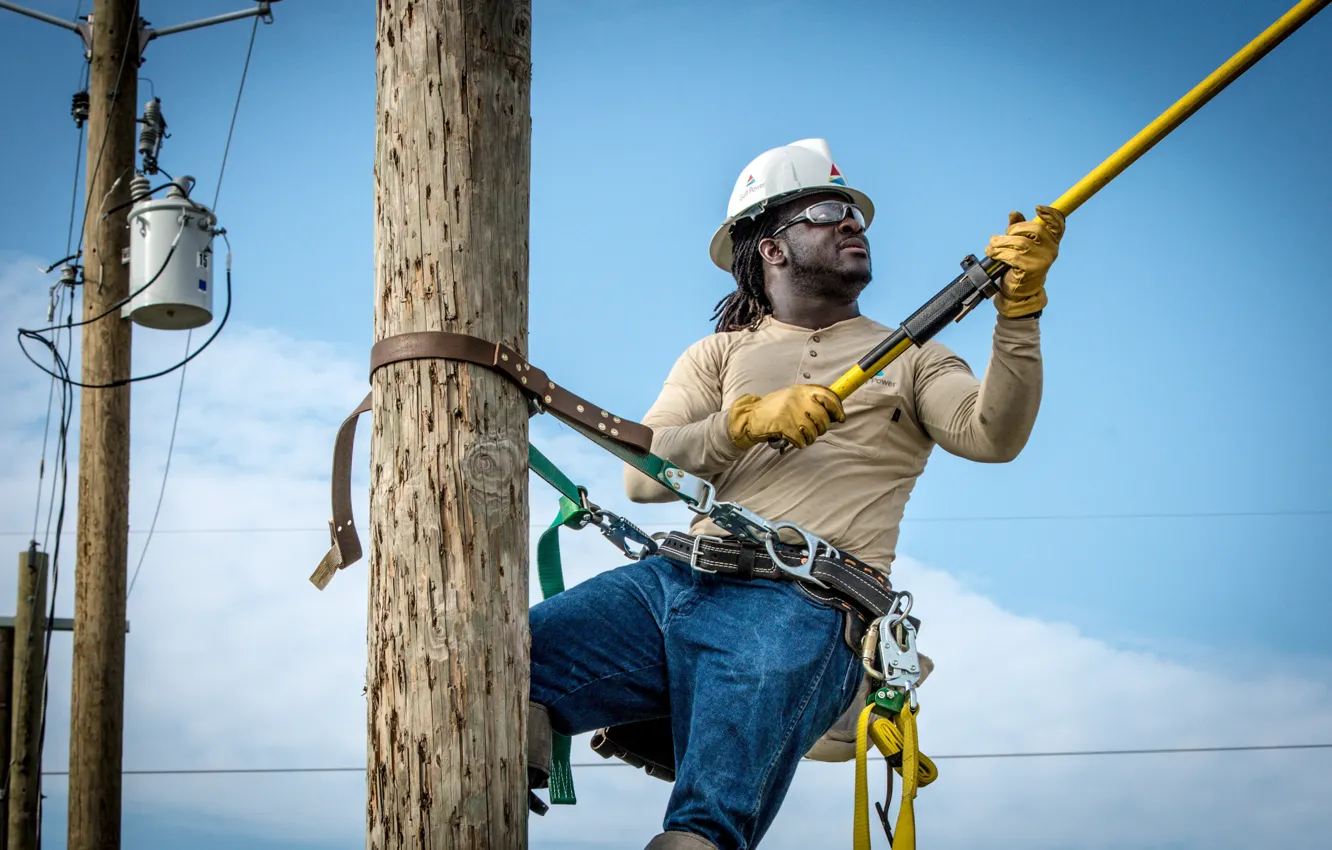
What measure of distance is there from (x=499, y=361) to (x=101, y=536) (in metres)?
4.96

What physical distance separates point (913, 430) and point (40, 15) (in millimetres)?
6668

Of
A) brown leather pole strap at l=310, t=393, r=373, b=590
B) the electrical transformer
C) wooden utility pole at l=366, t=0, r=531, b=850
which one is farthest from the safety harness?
the electrical transformer

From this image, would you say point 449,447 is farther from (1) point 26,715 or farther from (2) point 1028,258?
(1) point 26,715

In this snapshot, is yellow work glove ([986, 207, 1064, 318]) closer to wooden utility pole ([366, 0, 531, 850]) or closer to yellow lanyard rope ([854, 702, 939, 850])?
yellow lanyard rope ([854, 702, 939, 850])

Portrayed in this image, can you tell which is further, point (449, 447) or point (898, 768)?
point (898, 768)

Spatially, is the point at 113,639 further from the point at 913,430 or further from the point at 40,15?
the point at 913,430

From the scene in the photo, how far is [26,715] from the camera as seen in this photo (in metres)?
7.53

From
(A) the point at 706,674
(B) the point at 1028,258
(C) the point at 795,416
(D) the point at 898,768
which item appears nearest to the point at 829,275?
(C) the point at 795,416

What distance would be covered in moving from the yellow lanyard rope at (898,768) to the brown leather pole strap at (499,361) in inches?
36.6

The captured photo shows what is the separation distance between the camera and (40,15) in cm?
841

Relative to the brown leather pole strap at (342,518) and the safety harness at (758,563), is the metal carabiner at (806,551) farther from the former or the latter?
the brown leather pole strap at (342,518)

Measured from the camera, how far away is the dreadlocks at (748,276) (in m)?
4.36

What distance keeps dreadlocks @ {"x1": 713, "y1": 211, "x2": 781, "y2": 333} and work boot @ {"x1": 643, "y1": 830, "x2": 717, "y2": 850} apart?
165 centimetres

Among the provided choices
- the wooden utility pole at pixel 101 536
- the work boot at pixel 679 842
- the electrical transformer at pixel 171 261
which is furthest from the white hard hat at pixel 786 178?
the wooden utility pole at pixel 101 536
